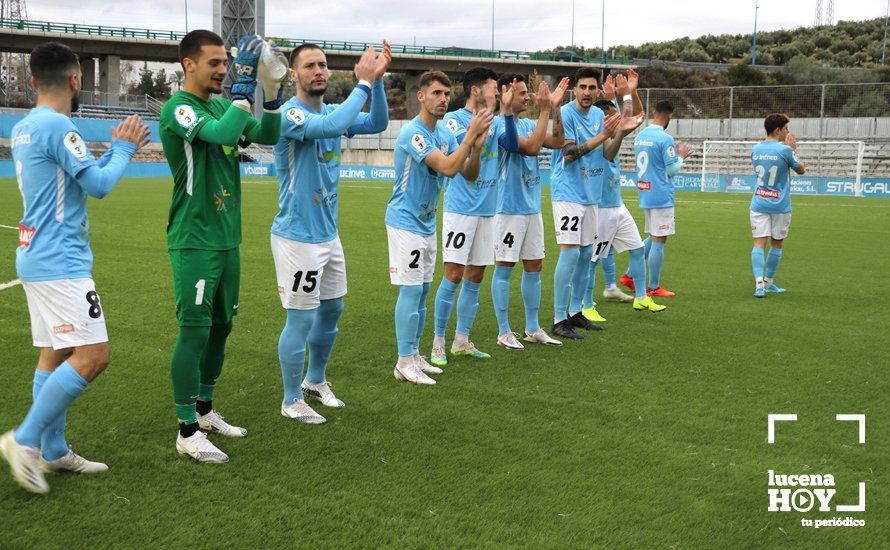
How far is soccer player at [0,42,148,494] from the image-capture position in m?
3.75

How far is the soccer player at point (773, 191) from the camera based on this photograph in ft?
33.0

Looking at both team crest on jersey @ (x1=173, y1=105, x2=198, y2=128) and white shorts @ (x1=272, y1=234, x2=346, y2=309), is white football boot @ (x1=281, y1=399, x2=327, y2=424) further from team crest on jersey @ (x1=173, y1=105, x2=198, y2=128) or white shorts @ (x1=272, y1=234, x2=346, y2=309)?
team crest on jersey @ (x1=173, y1=105, x2=198, y2=128)

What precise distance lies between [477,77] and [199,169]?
2.92 m

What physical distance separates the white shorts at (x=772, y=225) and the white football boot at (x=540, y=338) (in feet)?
14.1

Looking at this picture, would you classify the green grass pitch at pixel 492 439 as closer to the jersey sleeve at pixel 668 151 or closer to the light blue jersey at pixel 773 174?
the light blue jersey at pixel 773 174

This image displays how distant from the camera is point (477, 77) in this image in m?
6.46

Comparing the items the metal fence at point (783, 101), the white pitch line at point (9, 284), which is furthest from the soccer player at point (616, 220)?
the metal fence at point (783, 101)

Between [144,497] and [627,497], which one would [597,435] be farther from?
[144,497]

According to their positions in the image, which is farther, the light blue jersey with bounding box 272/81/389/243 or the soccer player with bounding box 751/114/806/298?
the soccer player with bounding box 751/114/806/298

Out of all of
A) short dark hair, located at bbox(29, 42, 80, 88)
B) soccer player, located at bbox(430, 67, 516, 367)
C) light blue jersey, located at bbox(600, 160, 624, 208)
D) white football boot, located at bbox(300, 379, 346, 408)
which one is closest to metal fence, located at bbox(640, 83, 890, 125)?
light blue jersey, located at bbox(600, 160, 624, 208)

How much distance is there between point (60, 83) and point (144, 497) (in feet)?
6.60

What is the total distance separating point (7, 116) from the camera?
3894 cm

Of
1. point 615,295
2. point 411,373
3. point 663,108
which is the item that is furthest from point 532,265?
point 663,108

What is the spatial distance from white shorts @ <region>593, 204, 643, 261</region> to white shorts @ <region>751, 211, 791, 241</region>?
8.01 feet
